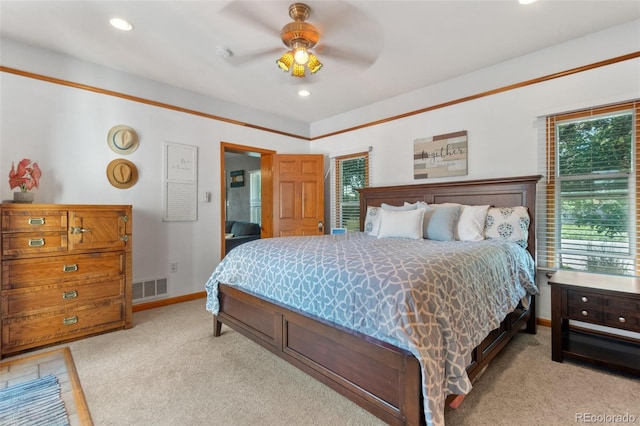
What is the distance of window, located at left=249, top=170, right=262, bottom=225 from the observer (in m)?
7.62

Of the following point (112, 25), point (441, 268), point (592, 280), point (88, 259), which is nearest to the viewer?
point (441, 268)

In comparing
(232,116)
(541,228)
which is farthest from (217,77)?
(541,228)

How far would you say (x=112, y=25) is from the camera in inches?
97.2

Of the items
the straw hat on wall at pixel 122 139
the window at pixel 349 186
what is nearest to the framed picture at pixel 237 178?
the window at pixel 349 186

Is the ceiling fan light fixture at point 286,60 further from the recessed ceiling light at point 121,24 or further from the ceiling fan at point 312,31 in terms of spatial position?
the recessed ceiling light at point 121,24

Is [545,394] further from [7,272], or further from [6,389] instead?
[7,272]

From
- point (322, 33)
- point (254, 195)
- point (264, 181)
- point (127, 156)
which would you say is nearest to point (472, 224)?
point (322, 33)

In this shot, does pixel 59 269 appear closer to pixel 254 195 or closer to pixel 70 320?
pixel 70 320

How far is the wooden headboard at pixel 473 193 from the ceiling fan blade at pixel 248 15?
2337 millimetres

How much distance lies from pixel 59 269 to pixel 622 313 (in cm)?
435

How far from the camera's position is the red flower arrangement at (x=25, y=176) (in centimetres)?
252

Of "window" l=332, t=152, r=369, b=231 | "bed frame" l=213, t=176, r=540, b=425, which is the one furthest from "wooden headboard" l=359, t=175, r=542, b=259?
"window" l=332, t=152, r=369, b=231

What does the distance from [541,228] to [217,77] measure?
3.90m

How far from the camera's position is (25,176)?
2.57m
